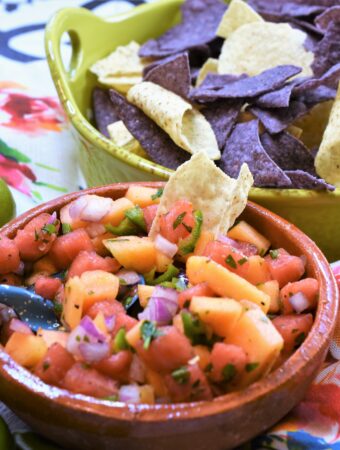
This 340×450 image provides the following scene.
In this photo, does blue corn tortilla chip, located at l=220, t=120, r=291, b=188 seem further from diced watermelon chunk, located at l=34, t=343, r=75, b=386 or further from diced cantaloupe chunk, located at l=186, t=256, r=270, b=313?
diced watermelon chunk, located at l=34, t=343, r=75, b=386

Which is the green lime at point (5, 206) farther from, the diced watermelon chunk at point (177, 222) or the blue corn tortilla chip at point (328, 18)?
the blue corn tortilla chip at point (328, 18)

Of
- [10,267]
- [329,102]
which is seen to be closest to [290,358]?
[10,267]

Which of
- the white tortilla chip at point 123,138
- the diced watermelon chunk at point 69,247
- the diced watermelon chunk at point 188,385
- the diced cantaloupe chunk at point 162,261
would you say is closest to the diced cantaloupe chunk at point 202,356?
the diced watermelon chunk at point 188,385

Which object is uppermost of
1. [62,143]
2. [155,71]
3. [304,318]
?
[155,71]

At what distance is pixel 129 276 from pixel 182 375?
29cm

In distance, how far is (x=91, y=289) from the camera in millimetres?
1147

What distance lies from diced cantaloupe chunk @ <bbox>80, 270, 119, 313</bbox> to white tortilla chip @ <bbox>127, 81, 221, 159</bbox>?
1.85 ft

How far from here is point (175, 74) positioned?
1.92 meters

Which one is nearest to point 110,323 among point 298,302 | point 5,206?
point 298,302

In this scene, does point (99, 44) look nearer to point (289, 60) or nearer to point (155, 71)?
point (155, 71)

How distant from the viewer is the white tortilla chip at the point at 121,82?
2.09 m

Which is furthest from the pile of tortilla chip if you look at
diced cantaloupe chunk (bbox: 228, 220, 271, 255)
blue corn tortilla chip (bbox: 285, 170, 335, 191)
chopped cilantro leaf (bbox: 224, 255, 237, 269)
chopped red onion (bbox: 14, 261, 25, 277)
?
chopped red onion (bbox: 14, 261, 25, 277)

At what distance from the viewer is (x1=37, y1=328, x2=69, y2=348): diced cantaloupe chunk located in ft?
3.57

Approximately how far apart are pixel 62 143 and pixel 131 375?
4.30 feet
